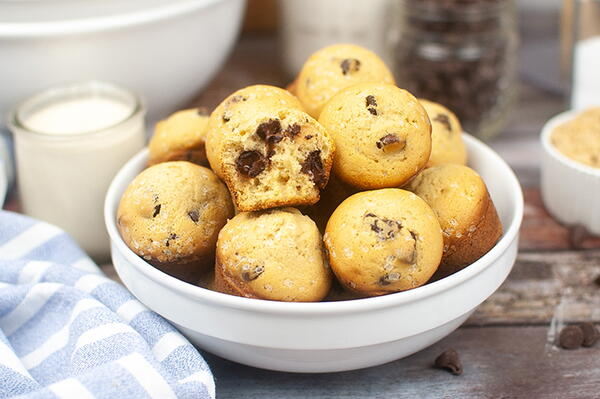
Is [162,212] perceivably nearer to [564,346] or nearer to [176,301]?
[176,301]

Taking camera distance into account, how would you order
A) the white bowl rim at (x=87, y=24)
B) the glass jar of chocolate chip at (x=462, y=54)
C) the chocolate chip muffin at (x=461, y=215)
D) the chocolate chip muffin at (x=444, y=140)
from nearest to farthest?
the chocolate chip muffin at (x=461, y=215)
the chocolate chip muffin at (x=444, y=140)
the white bowl rim at (x=87, y=24)
the glass jar of chocolate chip at (x=462, y=54)

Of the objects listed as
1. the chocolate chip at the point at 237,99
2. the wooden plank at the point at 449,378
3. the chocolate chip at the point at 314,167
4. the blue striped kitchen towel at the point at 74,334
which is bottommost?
the wooden plank at the point at 449,378

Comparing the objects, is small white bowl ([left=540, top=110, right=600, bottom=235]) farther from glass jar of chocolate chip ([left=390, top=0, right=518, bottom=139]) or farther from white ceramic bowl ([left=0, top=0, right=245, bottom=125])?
white ceramic bowl ([left=0, top=0, right=245, bottom=125])

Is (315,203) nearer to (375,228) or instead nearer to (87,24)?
(375,228)

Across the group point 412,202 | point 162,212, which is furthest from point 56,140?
point 412,202

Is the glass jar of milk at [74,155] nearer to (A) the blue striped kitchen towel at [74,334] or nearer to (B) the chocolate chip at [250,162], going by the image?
(A) the blue striped kitchen towel at [74,334]

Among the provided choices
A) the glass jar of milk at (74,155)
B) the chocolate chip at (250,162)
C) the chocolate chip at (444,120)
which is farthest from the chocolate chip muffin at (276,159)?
the glass jar of milk at (74,155)
